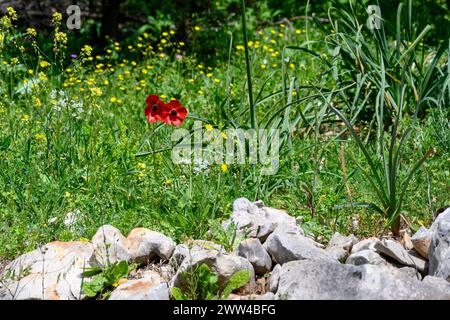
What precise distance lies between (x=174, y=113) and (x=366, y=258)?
1369mm

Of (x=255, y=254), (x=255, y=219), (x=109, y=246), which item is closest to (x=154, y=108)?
(x=255, y=219)

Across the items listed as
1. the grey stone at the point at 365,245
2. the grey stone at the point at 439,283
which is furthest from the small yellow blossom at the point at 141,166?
the grey stone at the point at 439,283

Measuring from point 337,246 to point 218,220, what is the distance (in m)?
0.59

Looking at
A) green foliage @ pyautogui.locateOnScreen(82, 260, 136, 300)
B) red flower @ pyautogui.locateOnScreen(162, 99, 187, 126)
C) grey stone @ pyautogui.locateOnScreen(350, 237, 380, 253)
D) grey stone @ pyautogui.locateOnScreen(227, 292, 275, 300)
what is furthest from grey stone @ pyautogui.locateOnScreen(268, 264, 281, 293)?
red flower @ pyautogui.locateOnScreen(162, 99, 187, 126)

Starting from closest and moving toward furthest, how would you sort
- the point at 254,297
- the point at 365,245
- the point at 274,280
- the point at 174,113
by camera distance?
the point at 254,297 → the point at 274,280 → the point at 365,245 → the point at 174,113

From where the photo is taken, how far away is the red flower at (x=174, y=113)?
4.19 metres

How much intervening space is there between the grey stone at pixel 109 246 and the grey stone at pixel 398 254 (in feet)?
3.68

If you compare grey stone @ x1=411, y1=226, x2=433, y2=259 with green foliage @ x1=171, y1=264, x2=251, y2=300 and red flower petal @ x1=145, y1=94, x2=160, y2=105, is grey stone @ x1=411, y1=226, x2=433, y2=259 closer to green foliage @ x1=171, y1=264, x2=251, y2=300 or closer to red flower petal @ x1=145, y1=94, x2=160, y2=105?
green foliage @ x1=171, y1=264, x2=251, y2=300

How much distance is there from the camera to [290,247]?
3475 millimetres

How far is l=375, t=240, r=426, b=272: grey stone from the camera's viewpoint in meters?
3.45

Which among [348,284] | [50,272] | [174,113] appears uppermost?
[174,113]

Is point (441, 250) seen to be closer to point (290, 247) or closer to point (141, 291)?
point (290, 247)

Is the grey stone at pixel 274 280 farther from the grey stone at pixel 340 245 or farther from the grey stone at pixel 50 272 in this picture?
the grey stone at pixel 50 272
